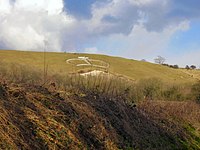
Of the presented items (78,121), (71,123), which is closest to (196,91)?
(78,121)

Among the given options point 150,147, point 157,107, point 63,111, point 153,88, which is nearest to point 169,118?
point 157,107

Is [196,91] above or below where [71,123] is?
below

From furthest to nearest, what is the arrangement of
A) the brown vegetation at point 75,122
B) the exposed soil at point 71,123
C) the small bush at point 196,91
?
the small bush at point 196,91 < the brown vegetation at point 75,122 < the exposed soil at point 71,123

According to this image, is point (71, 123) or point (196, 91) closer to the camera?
point (71, 123)

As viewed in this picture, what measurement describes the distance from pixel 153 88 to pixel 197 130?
1699 cm

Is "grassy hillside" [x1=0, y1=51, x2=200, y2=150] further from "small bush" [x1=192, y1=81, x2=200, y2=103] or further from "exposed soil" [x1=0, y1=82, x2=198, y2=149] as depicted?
"small bush" [x1=192, y1=81, x2=200, y2=103]

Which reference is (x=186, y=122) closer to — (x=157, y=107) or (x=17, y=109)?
(x=157, y=107)

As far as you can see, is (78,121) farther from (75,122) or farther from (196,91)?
(196,91)

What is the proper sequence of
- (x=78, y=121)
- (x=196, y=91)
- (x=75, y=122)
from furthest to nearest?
1. (x=196, y=91)
2. (x=78, y=121)
3. (x=75, y=122)

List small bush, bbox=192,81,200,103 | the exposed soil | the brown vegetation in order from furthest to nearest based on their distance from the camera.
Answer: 1. small bush, bbox=192,81,200,103
2. the brown vegetation
3. the exposed soil

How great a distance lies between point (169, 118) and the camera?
1900cm

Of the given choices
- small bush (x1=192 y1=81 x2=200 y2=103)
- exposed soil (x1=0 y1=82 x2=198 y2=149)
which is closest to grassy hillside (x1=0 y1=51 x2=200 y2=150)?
exposed soil (x1=0 y1=82 x2=198 y2=149)

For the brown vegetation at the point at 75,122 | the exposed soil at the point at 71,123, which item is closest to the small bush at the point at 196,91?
the brown vegetation at the point at 75,122

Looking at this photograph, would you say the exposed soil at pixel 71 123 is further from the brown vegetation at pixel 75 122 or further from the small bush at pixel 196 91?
the small bush at pixel 196 91
